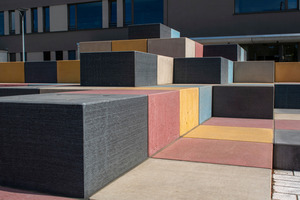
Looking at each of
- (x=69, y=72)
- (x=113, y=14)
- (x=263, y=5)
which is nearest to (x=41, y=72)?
(x=69, y=72)

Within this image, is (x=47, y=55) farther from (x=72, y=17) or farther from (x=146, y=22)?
(x=146, y=22)

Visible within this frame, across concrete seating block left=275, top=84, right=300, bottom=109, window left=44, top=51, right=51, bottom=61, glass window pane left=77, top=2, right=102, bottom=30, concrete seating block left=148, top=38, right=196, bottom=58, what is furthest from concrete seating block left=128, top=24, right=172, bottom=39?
window left=44, top=51, right=51, bottom=61

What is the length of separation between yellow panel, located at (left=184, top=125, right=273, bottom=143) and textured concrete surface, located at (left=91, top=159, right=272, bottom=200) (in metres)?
1.64

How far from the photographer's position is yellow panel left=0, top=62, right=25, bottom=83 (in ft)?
37.5

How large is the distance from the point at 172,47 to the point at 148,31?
1674 mm

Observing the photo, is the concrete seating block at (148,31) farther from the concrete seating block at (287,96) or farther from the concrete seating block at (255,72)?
the concrete seating block at (287,96)

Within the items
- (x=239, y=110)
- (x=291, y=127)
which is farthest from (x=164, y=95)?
(x=239, y=110)

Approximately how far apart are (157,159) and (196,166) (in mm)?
541

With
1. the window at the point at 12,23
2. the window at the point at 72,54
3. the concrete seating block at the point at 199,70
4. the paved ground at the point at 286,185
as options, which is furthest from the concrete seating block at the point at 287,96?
the window at the point at 12,23

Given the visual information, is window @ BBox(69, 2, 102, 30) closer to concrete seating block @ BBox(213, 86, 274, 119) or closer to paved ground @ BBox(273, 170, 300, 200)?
concrete seating block @ BBox(213, 86, 274, 119)

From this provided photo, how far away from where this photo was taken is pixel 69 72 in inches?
428

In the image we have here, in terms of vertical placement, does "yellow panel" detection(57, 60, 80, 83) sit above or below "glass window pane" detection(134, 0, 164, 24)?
below

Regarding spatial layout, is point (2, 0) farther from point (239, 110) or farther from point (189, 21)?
point (239, 110)

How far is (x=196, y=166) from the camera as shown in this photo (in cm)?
372
